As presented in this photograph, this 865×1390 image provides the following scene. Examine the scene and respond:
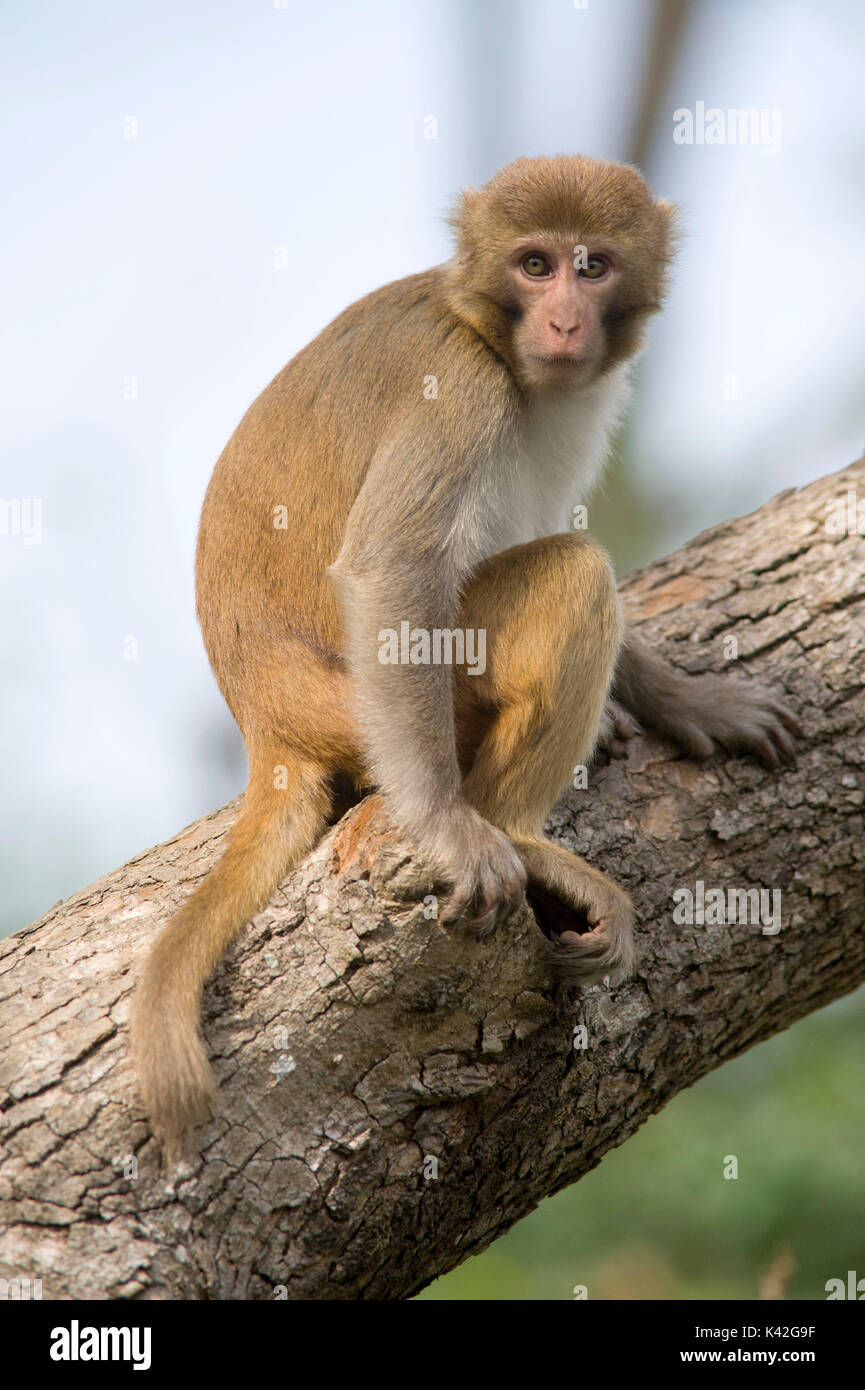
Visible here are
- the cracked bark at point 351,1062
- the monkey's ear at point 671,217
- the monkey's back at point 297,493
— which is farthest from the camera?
the monkey's ear at point 671,217

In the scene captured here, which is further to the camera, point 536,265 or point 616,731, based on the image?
point 616,731

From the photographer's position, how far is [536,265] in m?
5.28

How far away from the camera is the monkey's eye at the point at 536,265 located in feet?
17.3

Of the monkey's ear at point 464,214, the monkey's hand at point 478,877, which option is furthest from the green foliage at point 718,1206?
the monkey's ear at point 464,214

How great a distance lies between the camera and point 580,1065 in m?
4.75

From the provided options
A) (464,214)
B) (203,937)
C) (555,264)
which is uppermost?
(464,214)

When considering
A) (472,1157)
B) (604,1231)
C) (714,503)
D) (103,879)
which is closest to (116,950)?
(103,879)

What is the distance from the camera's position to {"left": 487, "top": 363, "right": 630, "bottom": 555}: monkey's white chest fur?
5309mm

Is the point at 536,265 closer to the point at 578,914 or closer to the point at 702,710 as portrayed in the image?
the point at 702,710

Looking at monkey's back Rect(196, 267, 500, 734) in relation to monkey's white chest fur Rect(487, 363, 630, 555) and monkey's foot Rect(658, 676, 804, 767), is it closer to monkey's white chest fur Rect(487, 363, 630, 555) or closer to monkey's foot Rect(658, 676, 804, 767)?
monkey's white chest fur Rect(487, 363, 630, 555)

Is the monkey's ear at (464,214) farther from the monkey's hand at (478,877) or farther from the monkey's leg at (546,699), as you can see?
the monkey's hand at (478,877)

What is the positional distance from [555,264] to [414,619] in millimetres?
1834

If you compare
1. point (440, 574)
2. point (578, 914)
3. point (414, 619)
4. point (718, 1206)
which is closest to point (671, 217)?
point (440, 574)
